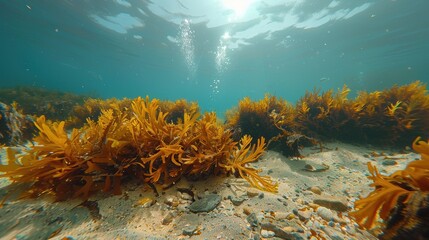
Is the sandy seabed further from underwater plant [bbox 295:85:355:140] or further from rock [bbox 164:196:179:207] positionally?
underwater plant [bbox 295:85:355:140]

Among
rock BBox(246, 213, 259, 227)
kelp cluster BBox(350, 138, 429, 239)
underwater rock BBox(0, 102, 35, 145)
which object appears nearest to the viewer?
kelp cluster BBox(350, 138, 429, 239)

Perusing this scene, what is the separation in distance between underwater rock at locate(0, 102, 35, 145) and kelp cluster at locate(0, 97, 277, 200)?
2.38m

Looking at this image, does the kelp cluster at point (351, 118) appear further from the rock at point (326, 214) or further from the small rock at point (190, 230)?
the small rock at point (190, 230)

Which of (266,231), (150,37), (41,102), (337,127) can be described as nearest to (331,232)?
(266,231)

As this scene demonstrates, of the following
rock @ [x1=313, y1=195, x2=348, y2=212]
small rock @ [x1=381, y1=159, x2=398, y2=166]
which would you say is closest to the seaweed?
small rock @ [x1=381, y1=159, x2=398, y2=166]

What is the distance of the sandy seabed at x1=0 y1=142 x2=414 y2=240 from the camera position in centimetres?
148

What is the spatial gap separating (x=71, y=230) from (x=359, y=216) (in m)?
2.22

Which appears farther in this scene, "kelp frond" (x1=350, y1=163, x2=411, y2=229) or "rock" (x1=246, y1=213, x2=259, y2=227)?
"rock" (x1=246, y1=213, x2=259, y2=227)

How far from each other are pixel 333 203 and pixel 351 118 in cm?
344

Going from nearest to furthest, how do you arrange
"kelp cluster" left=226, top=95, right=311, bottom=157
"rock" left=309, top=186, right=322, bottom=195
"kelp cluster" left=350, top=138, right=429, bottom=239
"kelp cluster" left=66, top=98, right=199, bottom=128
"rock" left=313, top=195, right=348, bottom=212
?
"kelp cluster" left=350, top=138, right=429, bottom=239 → "rock" left=313, top=195, right=348, bottom=212 → "rock" left=309, top=186, right=322, bottom=195 → "kelp cluster" left=226, top=95, right=311, bottom=157 → "kelp cluster" left=66, top=98, right=199, bottom=128

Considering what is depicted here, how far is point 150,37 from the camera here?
82.8 feet

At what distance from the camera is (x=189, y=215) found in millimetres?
1698

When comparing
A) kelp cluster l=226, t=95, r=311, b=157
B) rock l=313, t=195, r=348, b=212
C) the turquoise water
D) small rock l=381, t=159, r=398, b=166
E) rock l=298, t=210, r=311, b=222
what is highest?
the turquoise water

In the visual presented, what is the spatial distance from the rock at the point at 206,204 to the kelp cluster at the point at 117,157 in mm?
330
